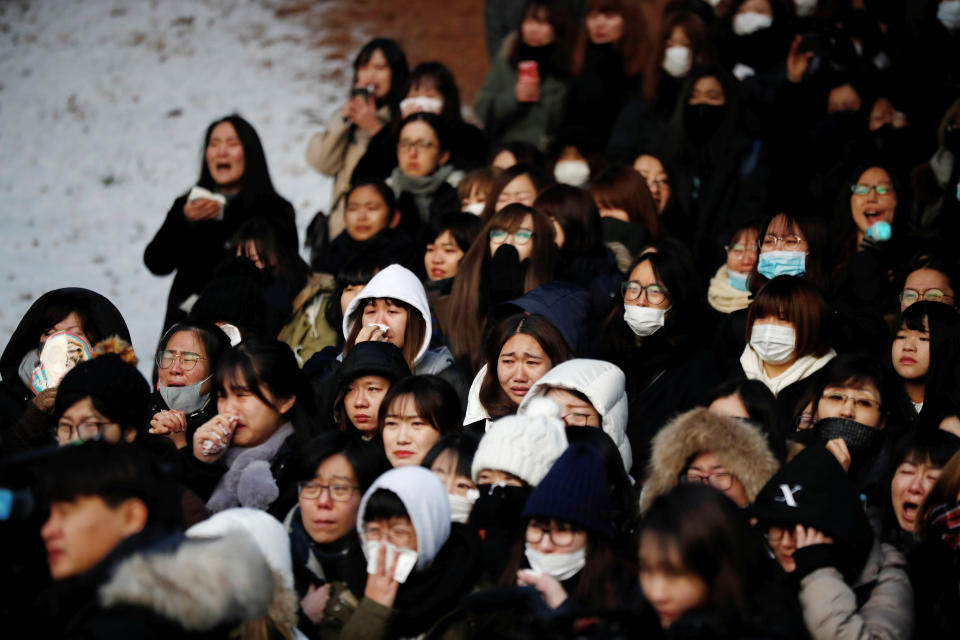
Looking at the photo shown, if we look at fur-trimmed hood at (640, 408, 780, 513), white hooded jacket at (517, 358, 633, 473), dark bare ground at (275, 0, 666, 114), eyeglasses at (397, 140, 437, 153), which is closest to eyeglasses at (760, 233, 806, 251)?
white hooded jacket at (517, 358, 633, 473)

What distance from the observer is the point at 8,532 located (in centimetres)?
392

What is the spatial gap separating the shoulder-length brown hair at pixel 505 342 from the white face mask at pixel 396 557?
66.2 inches

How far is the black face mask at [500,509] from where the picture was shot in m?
4.77

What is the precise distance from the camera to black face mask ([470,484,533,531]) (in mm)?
4770

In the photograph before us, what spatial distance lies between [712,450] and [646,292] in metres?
1.90

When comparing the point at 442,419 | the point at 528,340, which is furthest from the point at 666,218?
the point at 442,419

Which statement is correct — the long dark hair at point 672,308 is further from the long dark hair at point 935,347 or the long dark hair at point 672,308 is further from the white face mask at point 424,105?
the white face mask at point 424,105

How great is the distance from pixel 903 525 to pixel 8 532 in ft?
11.5

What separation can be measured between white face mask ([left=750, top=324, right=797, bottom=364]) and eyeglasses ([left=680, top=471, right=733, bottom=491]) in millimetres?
1503

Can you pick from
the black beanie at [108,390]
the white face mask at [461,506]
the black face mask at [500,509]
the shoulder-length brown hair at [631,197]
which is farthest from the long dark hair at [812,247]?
the black beanie at [108,390]

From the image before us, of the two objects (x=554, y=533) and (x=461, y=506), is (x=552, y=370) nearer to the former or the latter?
(x=461, y=506)

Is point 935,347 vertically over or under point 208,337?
under

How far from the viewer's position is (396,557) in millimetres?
4516

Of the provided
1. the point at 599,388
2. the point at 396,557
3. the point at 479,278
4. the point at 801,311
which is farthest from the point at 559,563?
the point at 479,278
